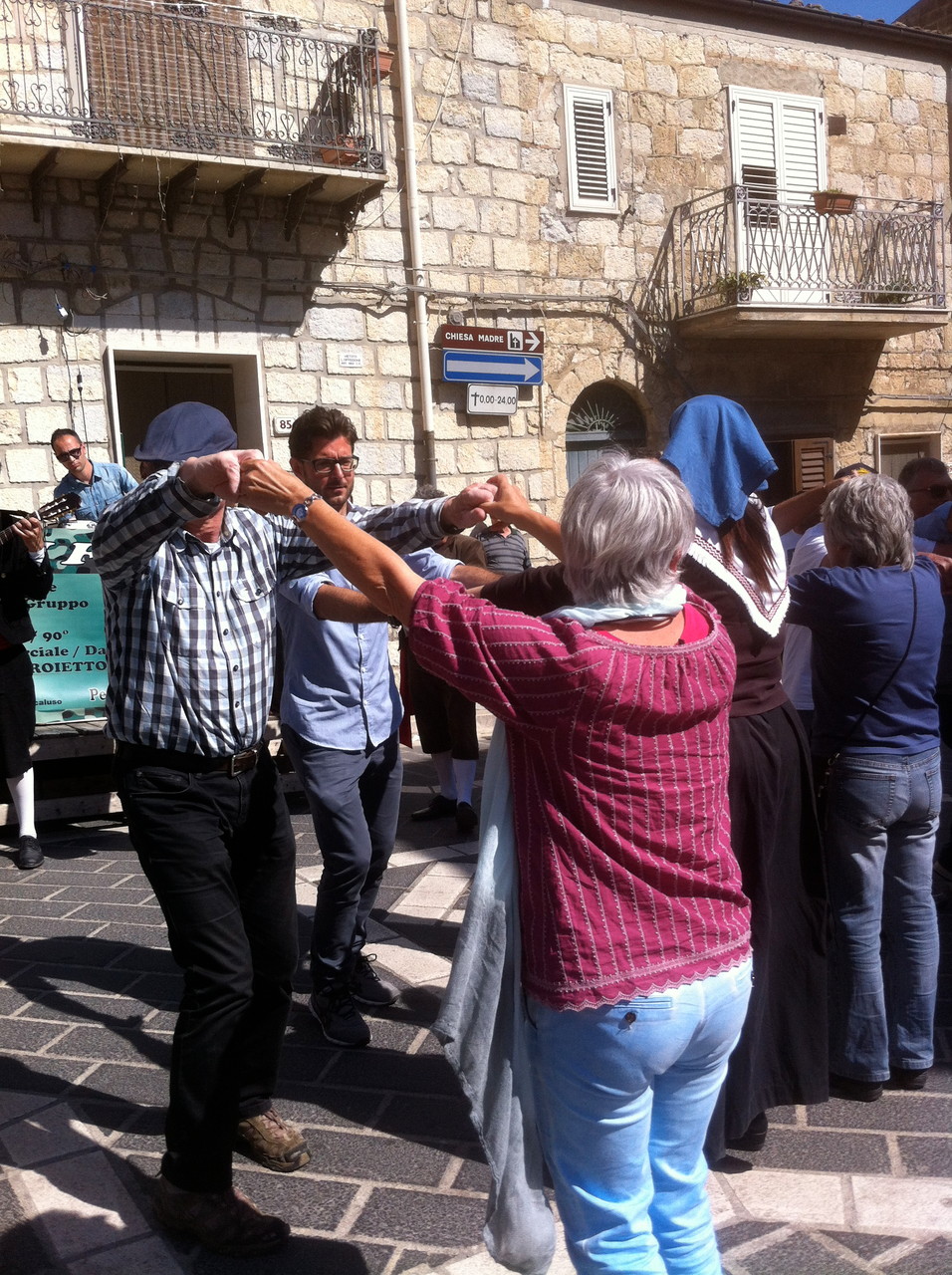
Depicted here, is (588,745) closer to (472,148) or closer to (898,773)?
(898,773)

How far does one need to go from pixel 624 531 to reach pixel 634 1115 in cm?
98

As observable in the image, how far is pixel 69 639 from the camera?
24.9 ft

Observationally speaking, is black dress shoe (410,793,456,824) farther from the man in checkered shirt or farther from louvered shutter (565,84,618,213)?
louvered shutter (565,84,618,213)

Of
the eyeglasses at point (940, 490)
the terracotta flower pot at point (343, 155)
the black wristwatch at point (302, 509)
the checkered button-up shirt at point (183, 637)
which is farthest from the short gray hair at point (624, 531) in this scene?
the terracotta flower pot at point (343, 155)

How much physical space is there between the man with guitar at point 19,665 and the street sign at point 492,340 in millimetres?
6752

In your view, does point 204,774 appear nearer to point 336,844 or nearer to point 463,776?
point 336,844

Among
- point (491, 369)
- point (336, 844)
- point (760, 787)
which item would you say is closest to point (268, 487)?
point (760, 787)

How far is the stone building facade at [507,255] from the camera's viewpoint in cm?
1066

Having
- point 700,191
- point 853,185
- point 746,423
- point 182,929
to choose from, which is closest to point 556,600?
point 746,423

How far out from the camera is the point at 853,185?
49.8 feet

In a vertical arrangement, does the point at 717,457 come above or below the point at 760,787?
above

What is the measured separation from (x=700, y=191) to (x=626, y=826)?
13469 millimetres

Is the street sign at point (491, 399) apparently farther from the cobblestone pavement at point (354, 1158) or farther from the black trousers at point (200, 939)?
the black trousers at point (200, 939)

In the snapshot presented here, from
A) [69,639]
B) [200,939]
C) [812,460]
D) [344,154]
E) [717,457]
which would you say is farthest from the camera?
[812,460]
